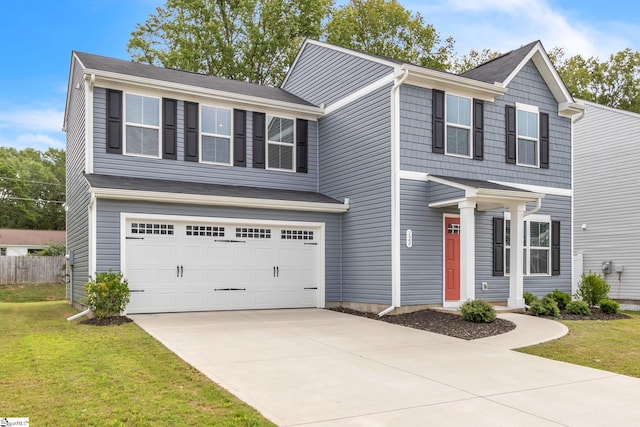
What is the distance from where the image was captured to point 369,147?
1309 centimetres

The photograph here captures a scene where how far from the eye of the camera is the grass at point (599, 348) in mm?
7414

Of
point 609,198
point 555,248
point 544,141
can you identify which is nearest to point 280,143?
point 544,141

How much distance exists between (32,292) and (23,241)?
15.0 metres

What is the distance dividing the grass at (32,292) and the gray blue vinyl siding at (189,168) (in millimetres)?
10083

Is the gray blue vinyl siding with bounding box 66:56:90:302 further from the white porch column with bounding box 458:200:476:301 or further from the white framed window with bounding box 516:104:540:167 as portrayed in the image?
the white framed window with bounding box 516:104:540:167

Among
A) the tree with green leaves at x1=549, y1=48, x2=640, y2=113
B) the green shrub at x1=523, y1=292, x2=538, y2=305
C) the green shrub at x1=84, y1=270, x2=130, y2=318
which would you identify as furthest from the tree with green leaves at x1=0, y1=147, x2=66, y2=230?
the green shrub at x1=523, y1=292, x2=538, y2=305

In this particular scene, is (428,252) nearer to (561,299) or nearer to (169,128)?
(561,299)

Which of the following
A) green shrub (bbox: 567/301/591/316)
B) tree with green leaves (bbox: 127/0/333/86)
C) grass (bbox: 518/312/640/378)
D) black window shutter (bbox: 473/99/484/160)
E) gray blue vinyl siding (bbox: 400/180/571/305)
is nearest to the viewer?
grass (bbox: 518/312/640/378)

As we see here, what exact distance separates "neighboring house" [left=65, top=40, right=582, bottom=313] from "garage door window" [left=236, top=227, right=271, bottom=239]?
1.1 inches

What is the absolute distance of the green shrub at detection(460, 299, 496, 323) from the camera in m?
10.6

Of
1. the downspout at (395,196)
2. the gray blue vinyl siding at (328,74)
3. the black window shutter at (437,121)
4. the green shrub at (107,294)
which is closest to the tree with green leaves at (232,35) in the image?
the gray blue vinyl siding at (328,74)

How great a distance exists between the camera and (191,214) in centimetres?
1236

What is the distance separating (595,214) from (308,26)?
16.1 metres

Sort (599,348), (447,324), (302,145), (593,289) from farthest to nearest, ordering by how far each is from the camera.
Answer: (302,145)
(593,289)
(447,324)
(599,348)
